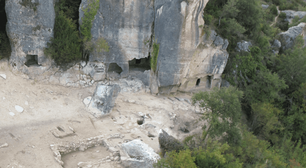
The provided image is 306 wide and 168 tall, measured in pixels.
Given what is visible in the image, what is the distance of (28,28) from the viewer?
1308 centimetres

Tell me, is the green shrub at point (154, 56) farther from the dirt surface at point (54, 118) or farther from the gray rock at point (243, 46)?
the gray rock at point (243, 46)

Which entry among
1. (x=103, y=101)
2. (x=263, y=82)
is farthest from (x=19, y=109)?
(x=263, y=82)

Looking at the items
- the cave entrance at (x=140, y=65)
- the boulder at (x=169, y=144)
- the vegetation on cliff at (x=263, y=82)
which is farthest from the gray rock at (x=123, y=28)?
the boulder at (x=169, y=144)

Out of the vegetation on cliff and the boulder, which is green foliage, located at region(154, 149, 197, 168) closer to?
the boulder

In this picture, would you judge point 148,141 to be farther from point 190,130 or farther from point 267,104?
point 267,104

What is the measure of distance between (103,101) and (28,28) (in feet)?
22.3

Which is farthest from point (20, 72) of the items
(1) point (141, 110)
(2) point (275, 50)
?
(2) point (275, 50)

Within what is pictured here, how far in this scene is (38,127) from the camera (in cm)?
1034

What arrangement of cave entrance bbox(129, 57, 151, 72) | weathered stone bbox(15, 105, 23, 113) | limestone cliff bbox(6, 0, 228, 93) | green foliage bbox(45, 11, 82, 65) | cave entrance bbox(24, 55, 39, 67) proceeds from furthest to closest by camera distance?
cave entrance bbox(129, 57, 151, 72) → cave entrance bbox(24, 55, 39, 67) → green foliage bbox(45, 11, 82, 65) → limestone cliff bbox(6, 0, 228, 93) → weathered stone bbox(15, 105, 23, 113)

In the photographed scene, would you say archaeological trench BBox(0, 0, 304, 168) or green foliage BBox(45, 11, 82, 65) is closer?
archaeological trench BBox(0, 0, 304, 168)

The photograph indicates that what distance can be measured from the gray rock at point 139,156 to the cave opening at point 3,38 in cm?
1040

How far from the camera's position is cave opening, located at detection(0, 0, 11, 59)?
1313 cm

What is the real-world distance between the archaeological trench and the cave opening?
0.08 meters

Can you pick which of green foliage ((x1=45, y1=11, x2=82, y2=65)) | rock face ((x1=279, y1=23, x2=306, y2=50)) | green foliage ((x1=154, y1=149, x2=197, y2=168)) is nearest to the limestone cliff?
green foliage ((x1=45, y1=11, x2=82, y2=65))
